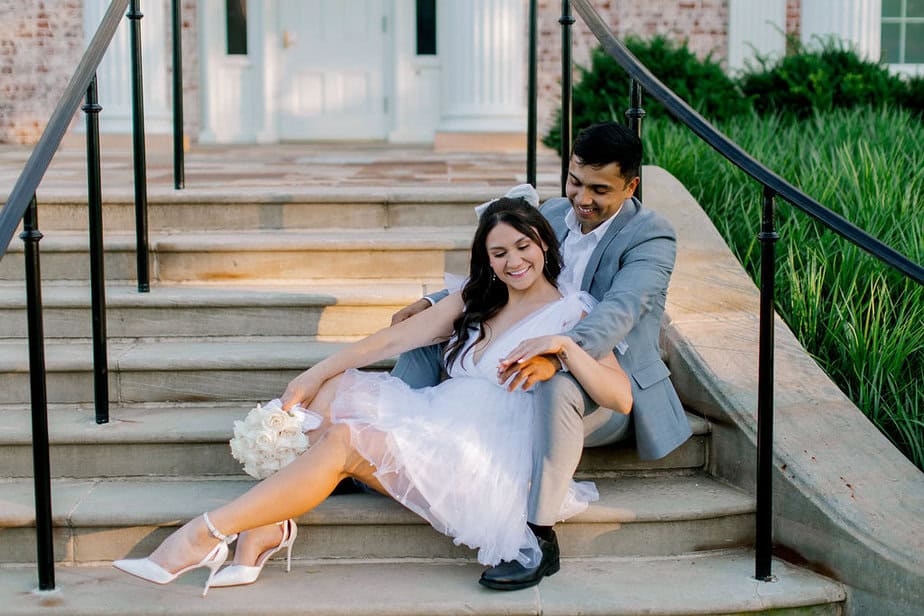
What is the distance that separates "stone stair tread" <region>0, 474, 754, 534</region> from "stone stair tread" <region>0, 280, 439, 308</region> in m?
0.77

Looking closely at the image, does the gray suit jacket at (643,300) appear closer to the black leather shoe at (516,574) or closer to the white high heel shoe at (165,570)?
the black leather shoe at (516,574)

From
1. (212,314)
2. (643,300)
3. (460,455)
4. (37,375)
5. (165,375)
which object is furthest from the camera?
(212,314)

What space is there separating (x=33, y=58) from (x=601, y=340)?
29.4 feet

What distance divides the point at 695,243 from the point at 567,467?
1.52 meters

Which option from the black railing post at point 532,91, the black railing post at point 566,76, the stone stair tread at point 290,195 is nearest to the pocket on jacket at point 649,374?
the black railing post at point 566,76

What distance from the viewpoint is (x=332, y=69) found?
9922 millimetres

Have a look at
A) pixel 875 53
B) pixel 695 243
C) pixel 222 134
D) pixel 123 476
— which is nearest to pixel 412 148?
pixel 222 134

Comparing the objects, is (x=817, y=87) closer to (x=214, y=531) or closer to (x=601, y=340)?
(x=601, y=340)

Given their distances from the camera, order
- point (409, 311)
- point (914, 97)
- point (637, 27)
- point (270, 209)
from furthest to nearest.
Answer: point (637, 27), point (914, 97), point (270, 209), point (409, 311)

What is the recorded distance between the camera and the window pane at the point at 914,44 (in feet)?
33.2

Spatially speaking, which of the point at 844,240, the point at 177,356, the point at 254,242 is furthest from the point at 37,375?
the point at 844,240

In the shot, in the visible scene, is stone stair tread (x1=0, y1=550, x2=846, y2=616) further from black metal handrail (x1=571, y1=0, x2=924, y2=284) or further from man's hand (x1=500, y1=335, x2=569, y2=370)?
black metal handrail (x1=571, y1=0, x2=924, y2=284)

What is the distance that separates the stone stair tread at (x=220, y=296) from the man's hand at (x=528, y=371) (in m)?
1.13

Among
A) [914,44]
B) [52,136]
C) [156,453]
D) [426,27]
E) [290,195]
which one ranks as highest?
[426,27]
